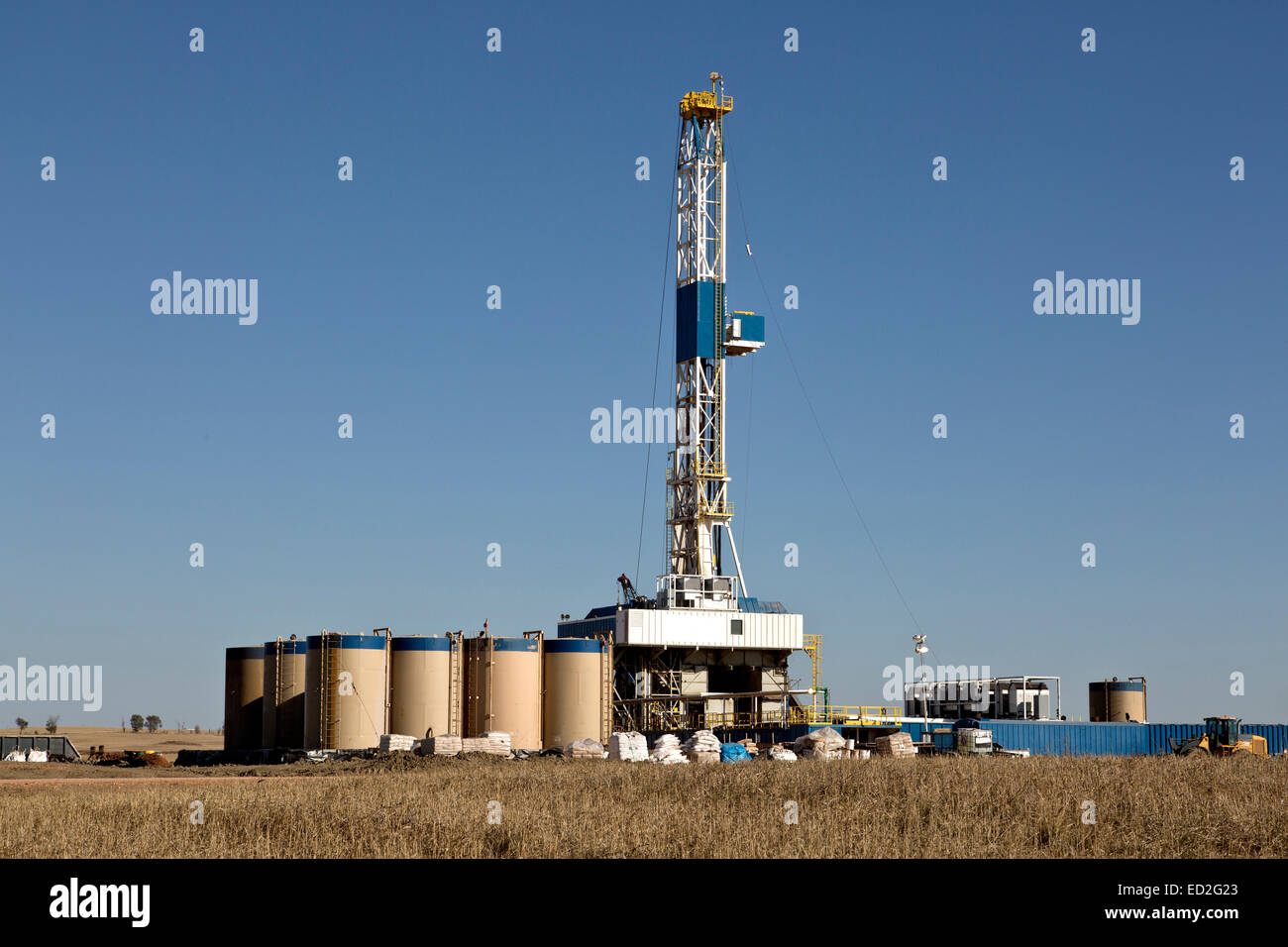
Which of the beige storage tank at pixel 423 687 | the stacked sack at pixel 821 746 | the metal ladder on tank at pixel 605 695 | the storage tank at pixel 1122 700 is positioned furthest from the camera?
the storage tank at pixel 1122 700

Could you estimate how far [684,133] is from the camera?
70.5 metres

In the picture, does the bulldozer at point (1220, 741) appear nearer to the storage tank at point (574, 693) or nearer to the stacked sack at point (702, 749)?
the stacked sack at point (702, 749)

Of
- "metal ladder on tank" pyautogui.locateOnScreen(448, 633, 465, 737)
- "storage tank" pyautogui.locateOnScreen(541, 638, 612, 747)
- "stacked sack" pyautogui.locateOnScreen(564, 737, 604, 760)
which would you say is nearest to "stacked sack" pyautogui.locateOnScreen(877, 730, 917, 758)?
"stacked sack" pyautogui.locateOnScreen(564, 737, 604, 760)

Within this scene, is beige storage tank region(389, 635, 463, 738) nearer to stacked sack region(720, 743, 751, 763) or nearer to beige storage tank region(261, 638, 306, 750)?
beige storage tank region(261, 638, 306, 750)

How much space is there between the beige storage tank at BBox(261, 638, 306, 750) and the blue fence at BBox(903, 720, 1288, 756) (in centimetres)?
2635

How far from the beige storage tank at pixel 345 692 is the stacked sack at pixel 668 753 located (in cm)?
1314

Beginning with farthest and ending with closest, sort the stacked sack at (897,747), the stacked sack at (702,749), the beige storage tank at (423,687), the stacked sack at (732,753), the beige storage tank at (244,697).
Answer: the beige storage tank at (244,697)
the beige storage tank at (423,687)
the stacked sack at (732,753)
the stacked sack at (897,747)
the stacked sack at (702,749)

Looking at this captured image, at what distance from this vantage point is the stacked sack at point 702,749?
146 feet

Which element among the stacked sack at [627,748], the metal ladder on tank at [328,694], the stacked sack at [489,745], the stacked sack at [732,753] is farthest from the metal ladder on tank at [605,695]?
the metal ladder on tank at [328,694]

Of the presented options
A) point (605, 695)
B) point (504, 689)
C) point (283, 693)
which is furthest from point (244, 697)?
point (605, 695)
